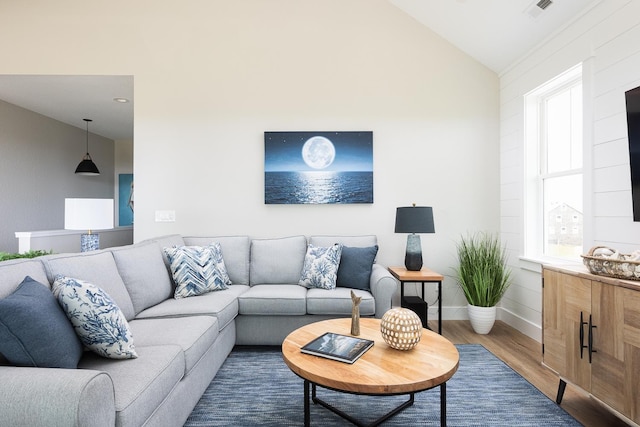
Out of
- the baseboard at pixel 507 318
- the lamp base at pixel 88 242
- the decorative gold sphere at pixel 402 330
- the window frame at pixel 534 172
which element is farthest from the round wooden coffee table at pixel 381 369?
the lamp base at pixel 88 242

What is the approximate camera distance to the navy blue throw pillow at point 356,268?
10.3 feet

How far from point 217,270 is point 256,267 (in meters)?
0.43

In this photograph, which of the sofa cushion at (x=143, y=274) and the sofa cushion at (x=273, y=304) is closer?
the sofa cushion at (x=143, y=274)

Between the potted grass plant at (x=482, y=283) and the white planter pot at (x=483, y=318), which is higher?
the potted grass plant at (x=482, y=283)

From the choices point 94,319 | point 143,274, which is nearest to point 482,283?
point 143,274

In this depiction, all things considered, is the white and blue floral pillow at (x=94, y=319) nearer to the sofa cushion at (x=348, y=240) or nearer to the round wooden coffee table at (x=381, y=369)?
the round wooden coffee table at (x=381, y=369)

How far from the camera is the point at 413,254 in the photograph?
338cm

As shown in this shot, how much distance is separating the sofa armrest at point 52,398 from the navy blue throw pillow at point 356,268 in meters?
2.22

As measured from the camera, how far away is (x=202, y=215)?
3.75 metres

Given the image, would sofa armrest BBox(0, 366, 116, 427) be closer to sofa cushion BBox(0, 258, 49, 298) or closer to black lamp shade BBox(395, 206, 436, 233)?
sofa cushion BBox(0, 258, 49, 298)

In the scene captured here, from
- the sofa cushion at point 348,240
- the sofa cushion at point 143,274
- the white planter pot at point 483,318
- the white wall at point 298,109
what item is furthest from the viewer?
the white wall at point 298,109

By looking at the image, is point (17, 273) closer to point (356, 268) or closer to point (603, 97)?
point (356, 268)

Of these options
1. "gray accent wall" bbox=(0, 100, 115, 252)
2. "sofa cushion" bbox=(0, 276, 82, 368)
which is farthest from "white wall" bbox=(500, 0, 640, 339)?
"gray accent wall" bbox=(0, 100, 115, 252)

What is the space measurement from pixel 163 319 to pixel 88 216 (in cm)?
129
